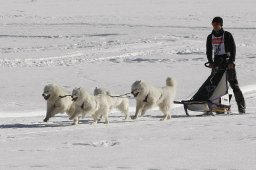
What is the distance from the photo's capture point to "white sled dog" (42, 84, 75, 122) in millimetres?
7301

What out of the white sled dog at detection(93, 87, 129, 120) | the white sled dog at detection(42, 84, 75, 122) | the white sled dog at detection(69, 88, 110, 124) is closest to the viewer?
the white sled dog at detection(69, 88, 110, 124)

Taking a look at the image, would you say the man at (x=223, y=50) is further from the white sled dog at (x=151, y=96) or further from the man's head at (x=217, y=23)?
the white sled dog at (x=151, y=96)

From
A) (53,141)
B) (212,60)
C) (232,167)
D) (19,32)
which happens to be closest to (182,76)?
(212,60)

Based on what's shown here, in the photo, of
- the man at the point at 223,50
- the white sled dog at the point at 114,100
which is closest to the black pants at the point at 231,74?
the man at the point at 223,50

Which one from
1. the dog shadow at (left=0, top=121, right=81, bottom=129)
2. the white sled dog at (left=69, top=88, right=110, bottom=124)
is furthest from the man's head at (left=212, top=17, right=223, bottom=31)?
the dog shadow at (left=0, top=121, right=81, bottom=129)

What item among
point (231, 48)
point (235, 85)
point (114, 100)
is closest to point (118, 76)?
point (235, 85)

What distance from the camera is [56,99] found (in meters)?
7.34

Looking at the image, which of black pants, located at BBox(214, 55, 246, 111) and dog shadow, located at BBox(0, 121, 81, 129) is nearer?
dog shadow, located at BBox(0, 121, 81, 129)

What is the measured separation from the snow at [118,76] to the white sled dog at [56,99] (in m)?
0.19

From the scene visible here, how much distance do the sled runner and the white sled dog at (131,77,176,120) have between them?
40 centimetres

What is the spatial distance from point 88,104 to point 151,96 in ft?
2.99

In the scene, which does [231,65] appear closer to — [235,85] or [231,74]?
[231,74]

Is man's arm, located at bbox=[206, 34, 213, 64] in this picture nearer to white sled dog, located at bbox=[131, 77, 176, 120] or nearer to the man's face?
the man's face

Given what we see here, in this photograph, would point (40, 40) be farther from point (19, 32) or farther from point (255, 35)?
point (255, 35)
